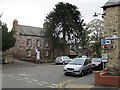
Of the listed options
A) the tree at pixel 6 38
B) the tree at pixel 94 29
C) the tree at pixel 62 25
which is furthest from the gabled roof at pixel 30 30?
the tree at pixel 6 38

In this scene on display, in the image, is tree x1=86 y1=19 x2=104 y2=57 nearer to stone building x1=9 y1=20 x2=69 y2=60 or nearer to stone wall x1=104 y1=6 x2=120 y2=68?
stone building x1=9 y1=20 x2=69 y2=60

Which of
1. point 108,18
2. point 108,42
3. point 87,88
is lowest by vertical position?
point 87,88

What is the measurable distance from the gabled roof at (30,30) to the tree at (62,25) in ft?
9.40

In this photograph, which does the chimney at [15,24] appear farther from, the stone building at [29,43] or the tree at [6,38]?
the tree at [6,38]

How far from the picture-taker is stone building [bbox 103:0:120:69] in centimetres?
2184

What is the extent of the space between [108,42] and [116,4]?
4211 millimetres

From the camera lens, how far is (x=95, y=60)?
3506 cm

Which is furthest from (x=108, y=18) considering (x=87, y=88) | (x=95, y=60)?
(x=95, y=60)

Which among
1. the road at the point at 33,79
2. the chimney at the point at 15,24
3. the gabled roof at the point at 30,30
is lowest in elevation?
the road at the point at 33,79

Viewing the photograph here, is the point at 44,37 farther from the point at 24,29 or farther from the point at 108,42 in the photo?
the point at 108,42

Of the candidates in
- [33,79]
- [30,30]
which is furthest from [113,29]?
[30,30]

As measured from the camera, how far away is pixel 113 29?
2203cm

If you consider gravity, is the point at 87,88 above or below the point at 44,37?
below

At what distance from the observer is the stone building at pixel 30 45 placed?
61.6 m
